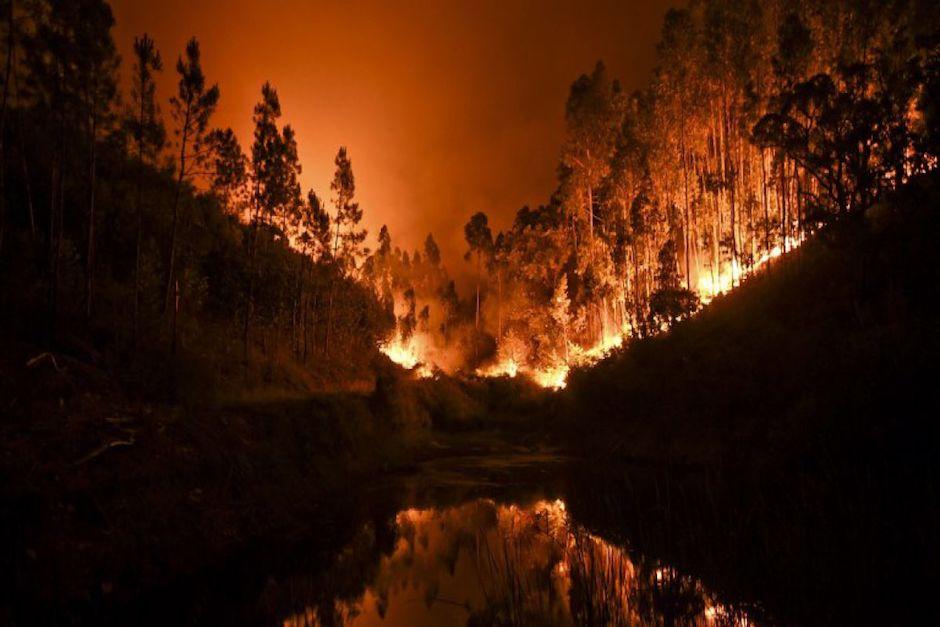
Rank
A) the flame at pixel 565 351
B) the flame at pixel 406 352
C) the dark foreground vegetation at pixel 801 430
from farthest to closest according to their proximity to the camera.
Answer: the flame at pixel 406 352
the flame at pixel 565 351
the dark foreground vegetation at pixel 801 430

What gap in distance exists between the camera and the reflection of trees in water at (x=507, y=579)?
6508mm

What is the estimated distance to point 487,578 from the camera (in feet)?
30.8

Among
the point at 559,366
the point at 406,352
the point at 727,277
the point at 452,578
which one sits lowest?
the point at 452,578

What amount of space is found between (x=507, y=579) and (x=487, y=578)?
5.04 ft

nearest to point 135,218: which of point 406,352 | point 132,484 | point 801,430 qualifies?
point 132,484

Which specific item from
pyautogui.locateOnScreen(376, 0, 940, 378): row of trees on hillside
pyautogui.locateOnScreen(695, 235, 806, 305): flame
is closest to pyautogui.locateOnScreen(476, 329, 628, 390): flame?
pyautogui.locateOnScreen(376, 0, 940, 378): row of trees on hillside

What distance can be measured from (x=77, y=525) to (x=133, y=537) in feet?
2.76

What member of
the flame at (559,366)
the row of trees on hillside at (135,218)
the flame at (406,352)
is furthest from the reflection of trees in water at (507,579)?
the flame at (406,352)

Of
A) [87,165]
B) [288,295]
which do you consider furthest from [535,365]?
[87,165]

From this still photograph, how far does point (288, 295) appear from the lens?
36.2 m

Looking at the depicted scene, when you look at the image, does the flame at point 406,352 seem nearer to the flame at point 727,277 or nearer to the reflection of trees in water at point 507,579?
the flame at point 727,277

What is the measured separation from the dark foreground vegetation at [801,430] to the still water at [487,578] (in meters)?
0.85

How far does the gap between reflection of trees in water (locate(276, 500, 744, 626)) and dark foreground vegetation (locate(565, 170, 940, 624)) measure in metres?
0.89

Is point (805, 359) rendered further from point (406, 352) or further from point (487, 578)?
point (406, 352)
